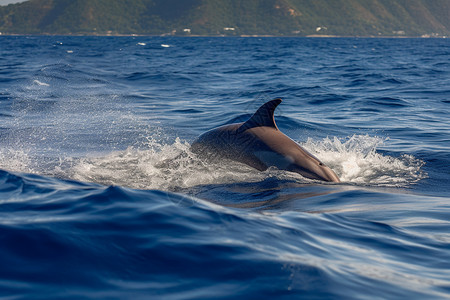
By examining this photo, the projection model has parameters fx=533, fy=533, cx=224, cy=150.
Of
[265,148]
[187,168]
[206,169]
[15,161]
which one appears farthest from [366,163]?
[15,161]

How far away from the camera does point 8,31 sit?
182 m

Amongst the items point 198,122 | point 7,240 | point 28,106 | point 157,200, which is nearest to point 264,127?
point 157,200

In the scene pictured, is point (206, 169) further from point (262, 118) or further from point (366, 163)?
point (366, 163)

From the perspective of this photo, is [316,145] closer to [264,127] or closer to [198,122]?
[264,127]

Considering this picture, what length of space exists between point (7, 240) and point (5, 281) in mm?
772

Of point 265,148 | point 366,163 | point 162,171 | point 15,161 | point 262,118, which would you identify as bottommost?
point 366,163

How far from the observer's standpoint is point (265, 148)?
24.7 ft

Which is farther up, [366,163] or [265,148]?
[265,148]

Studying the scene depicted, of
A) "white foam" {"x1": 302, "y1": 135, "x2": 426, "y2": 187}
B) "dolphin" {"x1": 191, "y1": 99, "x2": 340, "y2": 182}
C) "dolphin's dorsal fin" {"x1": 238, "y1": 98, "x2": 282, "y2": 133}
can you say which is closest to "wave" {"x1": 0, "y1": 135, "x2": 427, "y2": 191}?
"white foam" {"x1": 302, "y1": 135, "x2": 426, "y2": 187}

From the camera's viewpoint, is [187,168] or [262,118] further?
[187,168]

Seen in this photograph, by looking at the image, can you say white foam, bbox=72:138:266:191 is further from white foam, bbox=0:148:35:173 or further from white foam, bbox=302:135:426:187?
white foam, bbox=302:135:426:187

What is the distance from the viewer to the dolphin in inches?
289

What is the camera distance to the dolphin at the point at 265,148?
735 centimetres

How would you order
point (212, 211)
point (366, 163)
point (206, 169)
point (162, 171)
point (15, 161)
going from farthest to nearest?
point (366, 163) < point (15, 161) < point (162, 171) < point (206, 169) < point (212, 211)
